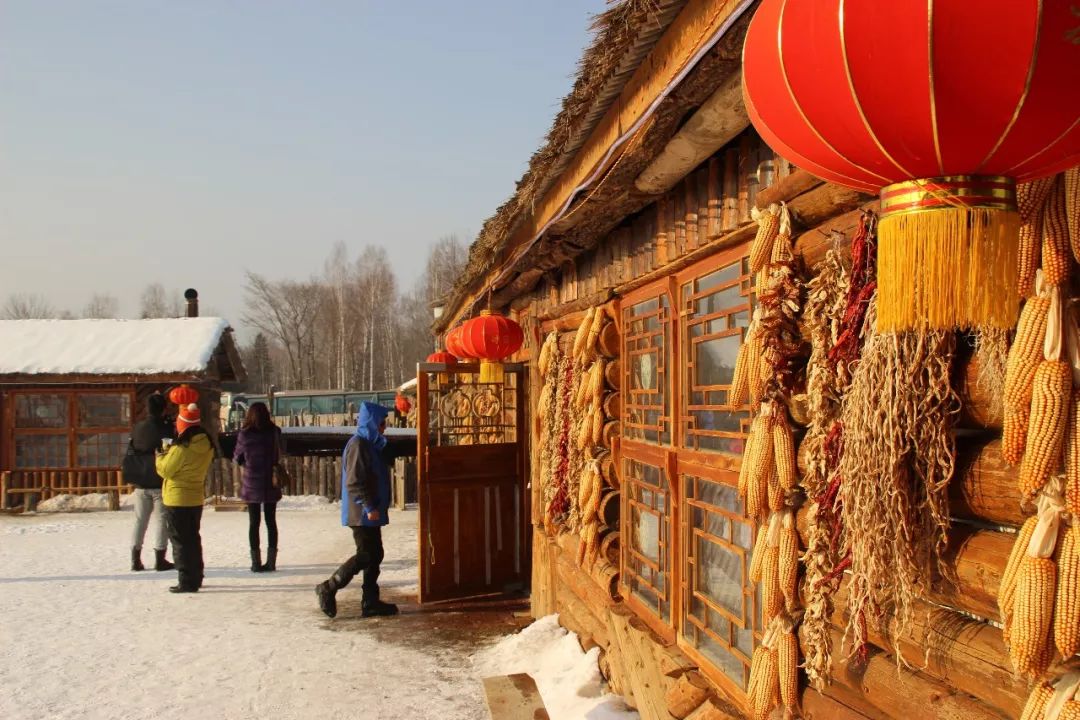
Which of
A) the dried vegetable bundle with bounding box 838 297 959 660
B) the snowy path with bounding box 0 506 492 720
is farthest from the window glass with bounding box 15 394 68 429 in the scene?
the dried vegetable bundle with bounding box 838 297 959 660

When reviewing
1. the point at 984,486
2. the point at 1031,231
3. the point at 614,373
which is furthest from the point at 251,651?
the point at 1031,231

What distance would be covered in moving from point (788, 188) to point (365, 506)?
A: 479cm

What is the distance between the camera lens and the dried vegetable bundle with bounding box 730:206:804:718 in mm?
2293

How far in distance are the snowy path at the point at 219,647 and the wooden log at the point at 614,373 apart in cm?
217

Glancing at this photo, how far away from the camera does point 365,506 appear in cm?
621

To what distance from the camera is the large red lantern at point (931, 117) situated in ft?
3.57

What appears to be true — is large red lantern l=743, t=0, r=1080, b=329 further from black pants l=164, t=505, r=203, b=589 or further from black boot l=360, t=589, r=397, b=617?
black pants l=164, t=505, r=203, b=589

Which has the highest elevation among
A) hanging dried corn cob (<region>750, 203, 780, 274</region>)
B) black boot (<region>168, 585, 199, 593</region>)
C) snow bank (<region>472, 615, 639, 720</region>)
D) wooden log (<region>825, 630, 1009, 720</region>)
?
hanging dried corn cob (<region>750, 203, 780, 274</region>)

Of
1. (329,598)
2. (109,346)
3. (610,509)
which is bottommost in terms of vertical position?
(329,598)

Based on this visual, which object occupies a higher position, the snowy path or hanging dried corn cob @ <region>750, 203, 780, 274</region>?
hanging dried corn cob @ <region>750, 203, 780, 274</region>

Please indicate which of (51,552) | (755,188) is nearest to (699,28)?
(755,188)

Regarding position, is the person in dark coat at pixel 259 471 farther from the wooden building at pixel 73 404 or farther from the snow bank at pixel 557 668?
the wooden building at pixel 73 404

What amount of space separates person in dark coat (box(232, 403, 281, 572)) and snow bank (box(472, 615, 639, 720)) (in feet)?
12.0

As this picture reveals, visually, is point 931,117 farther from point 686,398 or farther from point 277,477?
point 277,477
